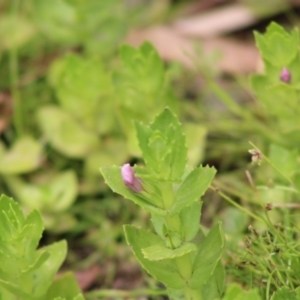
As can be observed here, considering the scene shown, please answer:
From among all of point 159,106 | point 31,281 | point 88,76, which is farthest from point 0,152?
point 31,281

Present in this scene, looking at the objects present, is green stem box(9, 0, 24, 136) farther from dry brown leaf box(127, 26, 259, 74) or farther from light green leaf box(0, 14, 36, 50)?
dry brown leaf box(127, 26, 259, 74)

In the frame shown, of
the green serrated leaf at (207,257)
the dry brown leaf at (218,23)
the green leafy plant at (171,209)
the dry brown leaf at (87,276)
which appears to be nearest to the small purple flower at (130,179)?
the green leafy plant at (171,209)

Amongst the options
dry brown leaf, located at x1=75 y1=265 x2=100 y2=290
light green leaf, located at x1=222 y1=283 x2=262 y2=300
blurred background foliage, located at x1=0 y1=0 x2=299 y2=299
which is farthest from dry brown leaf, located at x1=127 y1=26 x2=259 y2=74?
light green leaf, located at x1=222 y1=283 x2=262 y2=300

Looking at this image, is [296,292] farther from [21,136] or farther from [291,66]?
[21,136]

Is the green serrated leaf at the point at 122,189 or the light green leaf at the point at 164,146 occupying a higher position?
the light green leaf at the point at 164,146

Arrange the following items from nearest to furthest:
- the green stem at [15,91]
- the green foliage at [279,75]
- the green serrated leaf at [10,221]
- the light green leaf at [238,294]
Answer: the light green leaf at [238,294] < the green serrated leaf at [10,221] < the green foliage at [279,75] < the green stem at [15,91]

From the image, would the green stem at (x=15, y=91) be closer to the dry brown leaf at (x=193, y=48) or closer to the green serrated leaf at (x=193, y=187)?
the dry brown leaf at (x=193, y=48)

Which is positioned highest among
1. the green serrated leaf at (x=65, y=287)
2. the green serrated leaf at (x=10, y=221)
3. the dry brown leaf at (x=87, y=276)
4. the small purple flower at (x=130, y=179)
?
the small purple flower at (x=130, y=179)
